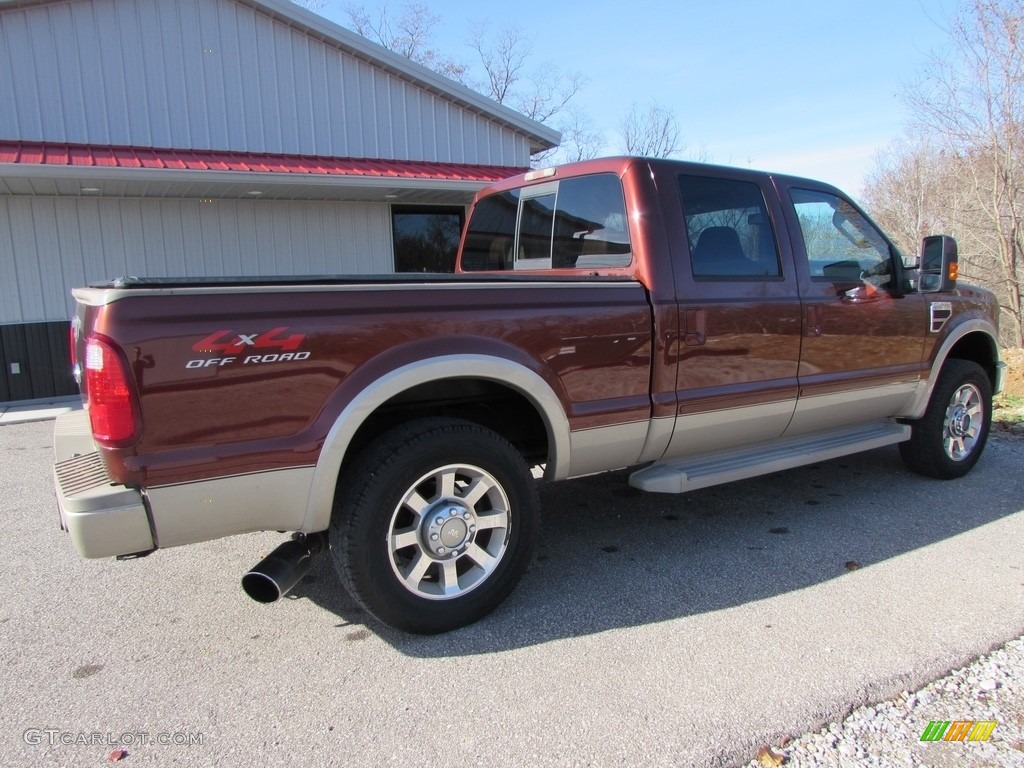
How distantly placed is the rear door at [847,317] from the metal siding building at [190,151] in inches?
→ 251

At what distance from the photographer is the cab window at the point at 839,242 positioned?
13.5 feet

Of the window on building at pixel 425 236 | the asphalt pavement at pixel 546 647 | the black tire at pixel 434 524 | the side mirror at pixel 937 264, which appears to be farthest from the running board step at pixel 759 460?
the window on building at pixel 425 236

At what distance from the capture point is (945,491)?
4754mm

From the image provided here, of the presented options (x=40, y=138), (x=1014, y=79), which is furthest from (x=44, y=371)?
(x=1014, y=79)

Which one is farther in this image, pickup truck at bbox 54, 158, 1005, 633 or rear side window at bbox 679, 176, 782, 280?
rear side window at bbox 679, 176, 782, 280

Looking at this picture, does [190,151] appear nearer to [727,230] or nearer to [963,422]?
[727,230]

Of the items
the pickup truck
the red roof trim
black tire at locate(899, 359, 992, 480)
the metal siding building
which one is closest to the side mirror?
the pickup truck

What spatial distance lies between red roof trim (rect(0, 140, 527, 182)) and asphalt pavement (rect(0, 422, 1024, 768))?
541 centimetres

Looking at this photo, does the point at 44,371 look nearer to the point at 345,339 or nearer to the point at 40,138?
the point at 40,138

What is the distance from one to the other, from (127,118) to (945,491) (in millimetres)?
10297

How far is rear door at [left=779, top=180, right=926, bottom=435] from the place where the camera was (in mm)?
4004

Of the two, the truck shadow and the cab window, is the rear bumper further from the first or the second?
the cab window

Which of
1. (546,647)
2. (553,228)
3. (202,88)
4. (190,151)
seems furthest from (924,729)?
(202,88)

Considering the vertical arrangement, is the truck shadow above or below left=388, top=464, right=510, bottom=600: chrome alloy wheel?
below
